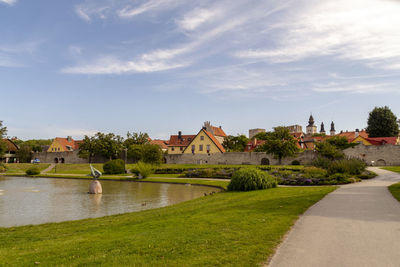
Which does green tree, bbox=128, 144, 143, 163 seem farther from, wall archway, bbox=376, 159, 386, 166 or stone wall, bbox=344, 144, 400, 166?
wall archway, bbox=376, 159, 386, 166

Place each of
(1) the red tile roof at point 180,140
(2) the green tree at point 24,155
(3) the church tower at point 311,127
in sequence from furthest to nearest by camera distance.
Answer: (3) the church tower at point 311,127
(1) the red tile roof at point 180,140
(2) the green tree at point 24,155

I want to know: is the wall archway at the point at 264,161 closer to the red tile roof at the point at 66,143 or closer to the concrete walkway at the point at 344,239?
the concrete walkway at the point at 344,239

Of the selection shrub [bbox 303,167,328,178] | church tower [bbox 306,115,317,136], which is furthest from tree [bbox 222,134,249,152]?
church tower [bbox 306,115,317,136]

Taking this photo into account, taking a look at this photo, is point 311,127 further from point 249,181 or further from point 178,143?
point 249,181

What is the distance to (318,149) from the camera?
1887 inches

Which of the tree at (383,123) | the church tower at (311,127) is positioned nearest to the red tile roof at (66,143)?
the tree at (383,123)

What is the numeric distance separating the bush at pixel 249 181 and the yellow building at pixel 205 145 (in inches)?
1542

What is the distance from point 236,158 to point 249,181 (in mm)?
37385

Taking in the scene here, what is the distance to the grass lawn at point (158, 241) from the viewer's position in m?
6.02

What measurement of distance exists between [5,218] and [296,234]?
11559 millimetres

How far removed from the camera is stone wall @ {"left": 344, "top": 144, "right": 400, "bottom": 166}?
4933 cm

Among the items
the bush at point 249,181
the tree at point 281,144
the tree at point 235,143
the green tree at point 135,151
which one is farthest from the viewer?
the tree at point 235,143

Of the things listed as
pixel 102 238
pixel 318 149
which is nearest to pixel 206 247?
pixel 102 238

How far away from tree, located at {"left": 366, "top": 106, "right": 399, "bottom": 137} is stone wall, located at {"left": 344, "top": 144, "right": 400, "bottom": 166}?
86.0ft
